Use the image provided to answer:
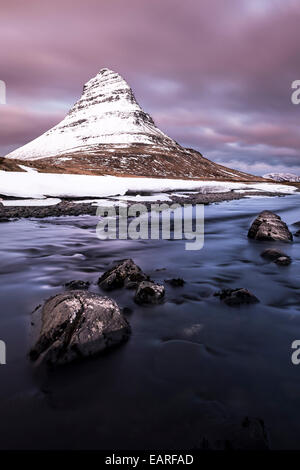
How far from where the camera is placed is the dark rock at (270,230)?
35.1 feet

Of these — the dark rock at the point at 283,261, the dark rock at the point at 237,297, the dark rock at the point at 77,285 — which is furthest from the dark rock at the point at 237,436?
the dark rock at the point at 283,261

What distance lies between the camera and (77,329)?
3467 mm

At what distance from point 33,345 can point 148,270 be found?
13.4 ft

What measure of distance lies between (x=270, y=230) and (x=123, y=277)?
726 centimetres

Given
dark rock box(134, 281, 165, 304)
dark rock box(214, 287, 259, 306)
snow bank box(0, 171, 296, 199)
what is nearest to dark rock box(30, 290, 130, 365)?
dark rock box(134, 281, 165, 304)

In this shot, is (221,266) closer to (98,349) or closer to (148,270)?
(148,270)

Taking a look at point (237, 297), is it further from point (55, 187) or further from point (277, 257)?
point (55, 187)

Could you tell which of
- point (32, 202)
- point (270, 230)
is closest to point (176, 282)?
point (270, 230)

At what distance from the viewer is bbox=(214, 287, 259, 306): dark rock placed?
511 centimetres

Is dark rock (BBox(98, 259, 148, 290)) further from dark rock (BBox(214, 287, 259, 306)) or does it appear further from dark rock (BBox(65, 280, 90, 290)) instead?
dark rock (BBox(214, 287, 259, 306))
